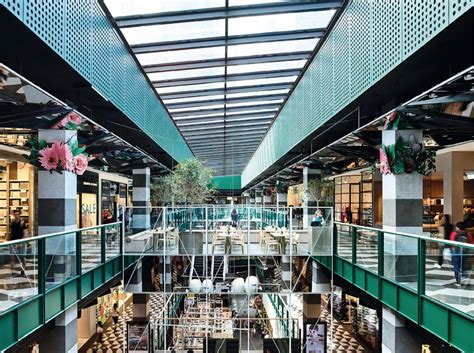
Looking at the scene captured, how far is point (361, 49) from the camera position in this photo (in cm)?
931

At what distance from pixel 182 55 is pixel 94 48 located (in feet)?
11.0

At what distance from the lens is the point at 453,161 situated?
14836mm

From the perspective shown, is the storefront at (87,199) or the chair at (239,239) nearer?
the chair at (239,239)

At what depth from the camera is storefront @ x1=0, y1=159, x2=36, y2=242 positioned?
14.2m

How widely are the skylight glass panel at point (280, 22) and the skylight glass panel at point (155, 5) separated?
87 centimetres

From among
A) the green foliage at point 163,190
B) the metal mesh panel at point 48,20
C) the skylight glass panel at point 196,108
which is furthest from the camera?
the green foliage at point 163,190

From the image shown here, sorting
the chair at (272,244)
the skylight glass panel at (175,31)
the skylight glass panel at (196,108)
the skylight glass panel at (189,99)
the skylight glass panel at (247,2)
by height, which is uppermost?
the skylight glass panel at (247,2)

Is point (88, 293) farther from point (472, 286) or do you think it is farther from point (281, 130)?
point (281, 130)

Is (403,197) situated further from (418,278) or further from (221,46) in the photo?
(221,46)

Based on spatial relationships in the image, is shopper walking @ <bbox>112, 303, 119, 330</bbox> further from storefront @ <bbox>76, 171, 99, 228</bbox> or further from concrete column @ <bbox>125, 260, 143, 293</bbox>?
concrete column @ <bbox>125, 260, 143, 293</bbox>

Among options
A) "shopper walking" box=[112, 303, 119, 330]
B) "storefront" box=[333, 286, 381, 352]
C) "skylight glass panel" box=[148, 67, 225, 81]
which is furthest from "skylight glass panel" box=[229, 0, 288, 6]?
"shopper walking" box=[112, 303, 119, 330]

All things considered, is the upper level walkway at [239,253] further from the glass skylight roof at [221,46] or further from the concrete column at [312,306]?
the concrete column at [312,306]

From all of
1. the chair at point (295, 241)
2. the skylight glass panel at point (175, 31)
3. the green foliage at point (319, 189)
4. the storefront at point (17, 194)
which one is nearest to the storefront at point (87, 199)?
the storefront at point (17, 194)

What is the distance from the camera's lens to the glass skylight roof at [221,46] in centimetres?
1009
